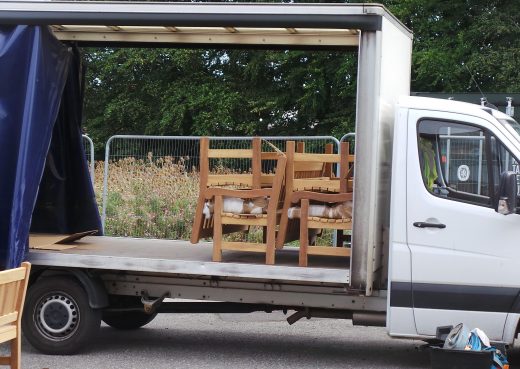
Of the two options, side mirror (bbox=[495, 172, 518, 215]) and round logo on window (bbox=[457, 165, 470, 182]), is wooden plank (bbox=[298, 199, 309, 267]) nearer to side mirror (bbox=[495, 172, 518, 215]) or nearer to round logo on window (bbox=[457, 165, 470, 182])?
round logo on window (bbox=[457, 165, 470, 182])

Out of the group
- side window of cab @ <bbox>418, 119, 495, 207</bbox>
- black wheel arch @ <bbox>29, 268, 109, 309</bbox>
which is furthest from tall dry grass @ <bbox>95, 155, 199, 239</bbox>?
side window of cab @ <bbox>418, 119, 495, 207</bbox>

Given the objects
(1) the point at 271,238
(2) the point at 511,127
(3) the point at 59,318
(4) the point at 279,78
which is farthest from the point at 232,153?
(4) the point at 279,78

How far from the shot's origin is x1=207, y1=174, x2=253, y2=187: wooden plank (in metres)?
7.88

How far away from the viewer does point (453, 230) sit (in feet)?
23.4

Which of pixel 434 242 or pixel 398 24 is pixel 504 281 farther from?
pixel 398 24

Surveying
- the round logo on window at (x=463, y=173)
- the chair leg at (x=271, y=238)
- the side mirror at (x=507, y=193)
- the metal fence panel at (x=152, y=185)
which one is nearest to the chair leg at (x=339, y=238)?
the chair leg at (x=271, y=238)

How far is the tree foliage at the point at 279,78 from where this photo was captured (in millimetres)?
23156

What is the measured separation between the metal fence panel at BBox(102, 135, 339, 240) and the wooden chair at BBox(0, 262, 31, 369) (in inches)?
254

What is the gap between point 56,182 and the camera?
9.65 m

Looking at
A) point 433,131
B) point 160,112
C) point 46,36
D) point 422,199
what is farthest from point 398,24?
point 160,112

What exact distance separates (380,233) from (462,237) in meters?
0.70

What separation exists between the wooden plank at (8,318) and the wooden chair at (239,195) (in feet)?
6.38

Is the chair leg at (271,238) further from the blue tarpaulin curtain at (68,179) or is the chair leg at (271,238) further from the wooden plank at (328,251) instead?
the blue tarpaulin curtain at (68,179)

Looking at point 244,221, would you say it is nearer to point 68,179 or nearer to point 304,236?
point 304,236
